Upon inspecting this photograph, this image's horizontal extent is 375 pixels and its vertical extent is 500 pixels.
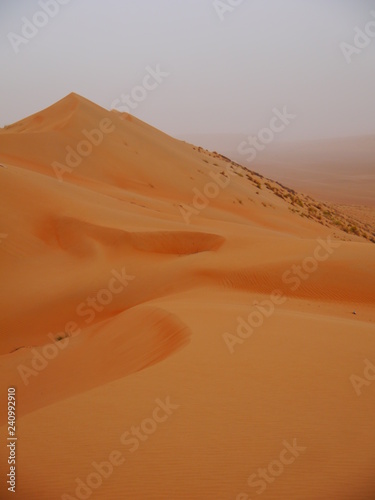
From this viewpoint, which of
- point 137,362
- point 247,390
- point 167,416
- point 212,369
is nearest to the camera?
point 167,416

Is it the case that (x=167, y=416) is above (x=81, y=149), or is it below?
below

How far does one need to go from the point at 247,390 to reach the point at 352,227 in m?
17.8

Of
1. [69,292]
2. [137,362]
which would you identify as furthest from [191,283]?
[137,362]

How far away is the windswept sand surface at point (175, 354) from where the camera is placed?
3.09 metres

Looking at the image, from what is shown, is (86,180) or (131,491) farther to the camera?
(86,180)

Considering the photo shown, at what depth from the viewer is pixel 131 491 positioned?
2.95 m

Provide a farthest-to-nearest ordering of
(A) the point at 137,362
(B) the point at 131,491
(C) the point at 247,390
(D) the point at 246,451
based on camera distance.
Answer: (A) the point at 137,362
(C) the point at 247,390
(D) the point at 246,451
(B) the point at 131,491

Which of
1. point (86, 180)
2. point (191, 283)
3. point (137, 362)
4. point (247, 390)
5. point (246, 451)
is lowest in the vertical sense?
point (246, 451)

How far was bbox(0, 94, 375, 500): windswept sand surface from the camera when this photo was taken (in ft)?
10.1

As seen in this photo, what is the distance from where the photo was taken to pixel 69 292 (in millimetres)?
8125

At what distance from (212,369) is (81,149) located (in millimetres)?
14955

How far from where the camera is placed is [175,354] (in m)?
4.62

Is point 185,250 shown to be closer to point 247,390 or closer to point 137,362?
point 137,362

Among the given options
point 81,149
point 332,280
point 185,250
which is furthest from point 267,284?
point 81,149
